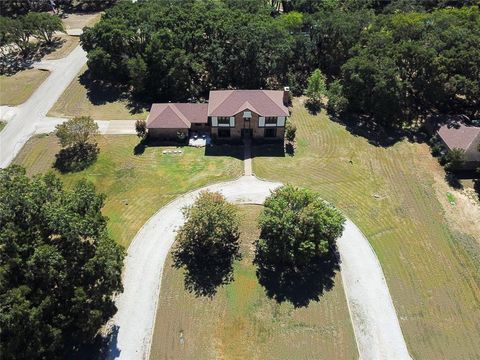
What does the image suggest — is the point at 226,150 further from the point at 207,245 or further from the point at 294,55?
the point at 294,55

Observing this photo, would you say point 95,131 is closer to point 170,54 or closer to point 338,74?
point 170,54

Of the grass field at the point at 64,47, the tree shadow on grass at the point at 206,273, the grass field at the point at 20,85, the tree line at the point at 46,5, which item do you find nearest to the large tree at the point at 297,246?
the tree shadow on grass at the point at 206,273

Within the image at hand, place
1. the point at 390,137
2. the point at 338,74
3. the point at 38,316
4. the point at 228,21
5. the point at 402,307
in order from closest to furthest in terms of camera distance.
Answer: the point at 38,316 < the point at 402,307 < the point at 390,137 < the point at 228,21 < the point at 338,74

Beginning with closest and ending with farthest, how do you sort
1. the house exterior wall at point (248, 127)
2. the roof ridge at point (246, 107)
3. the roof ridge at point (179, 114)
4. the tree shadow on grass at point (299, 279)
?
the tree shadow on grass at point (299, 279), the roof ridge at point (246, 107), the house exterior wall at point (248, 127), the roof ridge at point (179, 114)

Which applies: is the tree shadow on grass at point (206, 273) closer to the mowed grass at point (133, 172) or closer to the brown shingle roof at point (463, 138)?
the mowed grass at point (133, 172)

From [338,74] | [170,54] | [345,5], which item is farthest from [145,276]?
[345,5]
